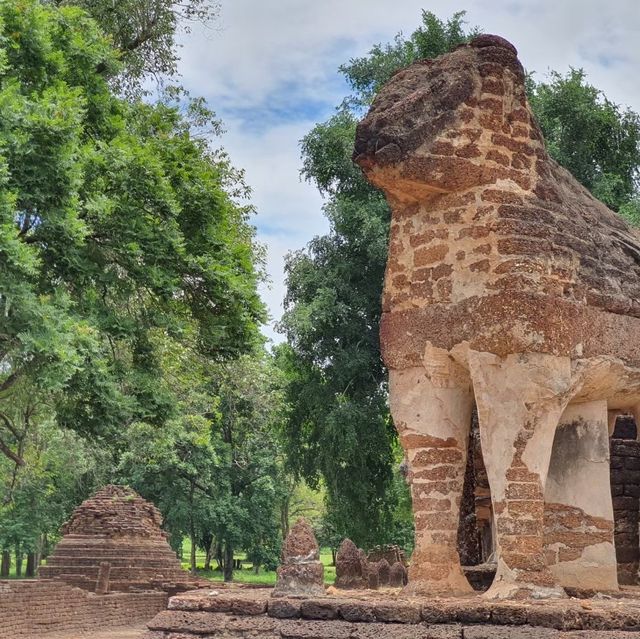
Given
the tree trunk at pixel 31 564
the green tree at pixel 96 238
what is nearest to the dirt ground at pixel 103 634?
the green tree at pixel 96 238

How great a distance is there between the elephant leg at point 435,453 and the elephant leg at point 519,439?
35 centimetres

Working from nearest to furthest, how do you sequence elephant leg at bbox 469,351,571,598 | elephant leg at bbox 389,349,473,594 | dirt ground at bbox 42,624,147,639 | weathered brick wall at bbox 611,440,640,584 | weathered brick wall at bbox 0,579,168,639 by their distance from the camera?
1. elephant leg at bbox 469,351,571,598
2. elephant leg at bbox 389,349,473,594
3. weathered brick wall at bbox 611,440,640,584
4. weathered brick wall at bbox 0,579,168,639
5. dirt ground at bbox 42,624,147,639

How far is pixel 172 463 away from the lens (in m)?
31.9

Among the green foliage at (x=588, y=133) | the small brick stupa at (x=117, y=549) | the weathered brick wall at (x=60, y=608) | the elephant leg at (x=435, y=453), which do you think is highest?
the green foliage at (x=588, y=133)

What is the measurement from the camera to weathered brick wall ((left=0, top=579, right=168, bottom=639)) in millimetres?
19078

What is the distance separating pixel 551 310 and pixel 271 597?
9.01ft

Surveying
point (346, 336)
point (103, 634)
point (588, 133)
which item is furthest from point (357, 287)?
point (103, 634)

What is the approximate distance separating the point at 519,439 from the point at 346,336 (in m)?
15.9

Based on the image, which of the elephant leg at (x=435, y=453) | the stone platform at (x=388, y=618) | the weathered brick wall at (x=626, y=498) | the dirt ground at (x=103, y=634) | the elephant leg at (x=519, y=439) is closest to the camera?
the stone platform at (x=388, y=618)

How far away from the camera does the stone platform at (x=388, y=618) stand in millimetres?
5805

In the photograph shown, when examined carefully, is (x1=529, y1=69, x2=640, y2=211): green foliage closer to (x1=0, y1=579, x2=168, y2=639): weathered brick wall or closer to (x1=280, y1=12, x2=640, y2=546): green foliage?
(x1=280, y1=12, x2=640, y2=546): green foliage

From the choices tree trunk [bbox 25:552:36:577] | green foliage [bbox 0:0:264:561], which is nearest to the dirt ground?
green foliage [bbox 0:0:264:561]

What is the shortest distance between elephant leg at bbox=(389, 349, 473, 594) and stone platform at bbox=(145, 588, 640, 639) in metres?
0.49

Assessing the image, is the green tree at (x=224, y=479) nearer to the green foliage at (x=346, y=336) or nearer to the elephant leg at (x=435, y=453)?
the green foliage at (x=346, y=336)
